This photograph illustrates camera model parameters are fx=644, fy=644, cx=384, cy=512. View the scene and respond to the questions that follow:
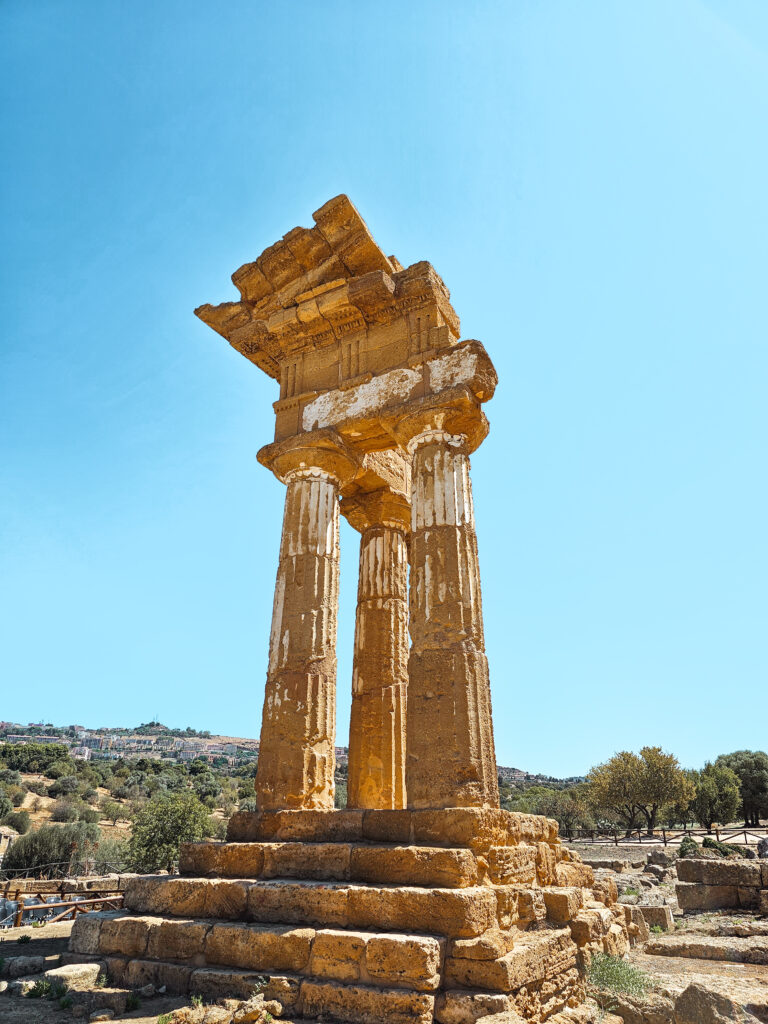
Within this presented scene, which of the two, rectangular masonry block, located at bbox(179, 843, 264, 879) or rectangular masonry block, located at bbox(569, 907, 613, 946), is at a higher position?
rectangular masonry block, located at bbox(179, 843, 264, 879)

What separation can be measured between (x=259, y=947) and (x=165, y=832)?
17112 millimetres

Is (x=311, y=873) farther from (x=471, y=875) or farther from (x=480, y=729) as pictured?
(x=480, y=729)

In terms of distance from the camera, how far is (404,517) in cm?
1064

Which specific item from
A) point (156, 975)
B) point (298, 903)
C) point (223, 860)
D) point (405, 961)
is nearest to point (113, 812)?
point (223, 860)

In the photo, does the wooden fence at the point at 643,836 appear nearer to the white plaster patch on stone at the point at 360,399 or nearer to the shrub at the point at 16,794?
the white plaster patch on stone at the point at 360,399

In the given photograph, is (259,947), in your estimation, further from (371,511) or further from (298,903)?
(371,511)

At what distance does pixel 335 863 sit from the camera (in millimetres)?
6227

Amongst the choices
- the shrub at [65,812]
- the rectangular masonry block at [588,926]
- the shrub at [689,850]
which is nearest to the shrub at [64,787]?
the shrub at [65,812]

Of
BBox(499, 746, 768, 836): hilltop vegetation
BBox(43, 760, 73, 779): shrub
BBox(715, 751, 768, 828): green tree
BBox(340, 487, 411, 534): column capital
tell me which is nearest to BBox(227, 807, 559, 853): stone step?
BBox(340, 487, 411, 534): column capital

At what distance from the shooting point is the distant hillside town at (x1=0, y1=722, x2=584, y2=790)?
10881cm

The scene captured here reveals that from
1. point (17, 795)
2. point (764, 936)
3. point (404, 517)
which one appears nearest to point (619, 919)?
point (764, 936)

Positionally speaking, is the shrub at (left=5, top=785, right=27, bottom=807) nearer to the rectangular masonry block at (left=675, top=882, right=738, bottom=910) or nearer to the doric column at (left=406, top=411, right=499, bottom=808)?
the rectangular masonry block at (left=675, top=882, right=738, bottom=910)

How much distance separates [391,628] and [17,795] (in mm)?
40969

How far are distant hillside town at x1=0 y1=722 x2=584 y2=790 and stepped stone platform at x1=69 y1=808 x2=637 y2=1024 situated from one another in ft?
332
